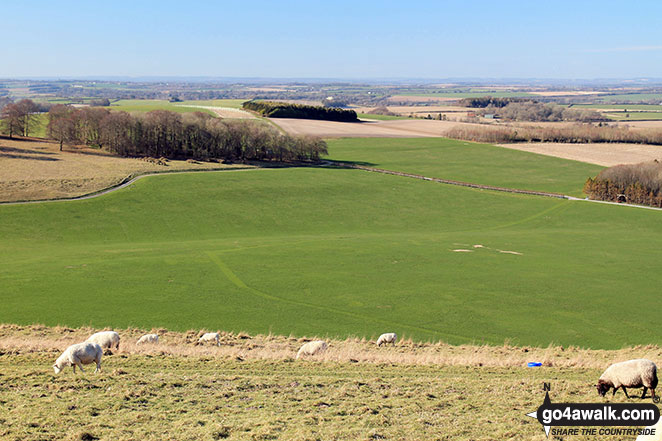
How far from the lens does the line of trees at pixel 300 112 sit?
157 meters

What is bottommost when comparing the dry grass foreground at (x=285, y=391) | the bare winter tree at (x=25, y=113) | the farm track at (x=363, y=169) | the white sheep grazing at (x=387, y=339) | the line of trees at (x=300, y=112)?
the white sheep grazing at (x=387, y=339)

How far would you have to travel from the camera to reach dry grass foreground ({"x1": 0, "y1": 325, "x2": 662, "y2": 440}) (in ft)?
45.4

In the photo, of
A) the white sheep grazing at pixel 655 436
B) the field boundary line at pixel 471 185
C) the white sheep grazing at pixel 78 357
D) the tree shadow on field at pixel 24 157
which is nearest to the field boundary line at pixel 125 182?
the field boundary line at pixel 471 185

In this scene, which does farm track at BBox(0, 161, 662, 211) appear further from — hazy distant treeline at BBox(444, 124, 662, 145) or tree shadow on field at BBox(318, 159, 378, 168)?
hazy distant treeline at BBox(444, 124, 662, 145)

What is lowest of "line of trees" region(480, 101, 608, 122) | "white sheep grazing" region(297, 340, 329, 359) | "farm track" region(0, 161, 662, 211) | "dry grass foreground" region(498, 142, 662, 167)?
"white sheep grazing" region(297, 340, 329, 359)

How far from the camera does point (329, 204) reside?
68125 millimetres

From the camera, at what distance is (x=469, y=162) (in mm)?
102000

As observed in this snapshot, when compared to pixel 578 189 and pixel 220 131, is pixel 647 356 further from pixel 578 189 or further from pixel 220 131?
pixel 220 131

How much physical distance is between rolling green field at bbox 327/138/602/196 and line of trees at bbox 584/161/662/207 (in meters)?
3.72

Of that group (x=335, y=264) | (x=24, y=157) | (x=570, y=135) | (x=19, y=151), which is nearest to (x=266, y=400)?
(x=335, y=264)

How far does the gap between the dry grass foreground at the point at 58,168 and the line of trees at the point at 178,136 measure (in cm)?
387

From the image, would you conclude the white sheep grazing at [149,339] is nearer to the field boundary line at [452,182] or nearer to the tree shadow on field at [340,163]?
the field boundary line at [452,182]

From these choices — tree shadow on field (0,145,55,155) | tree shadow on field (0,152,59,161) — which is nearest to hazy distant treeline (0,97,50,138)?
tree shadow on field (0,145,55,155)

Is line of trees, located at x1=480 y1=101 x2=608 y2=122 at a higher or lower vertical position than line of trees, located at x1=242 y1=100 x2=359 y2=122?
higher
